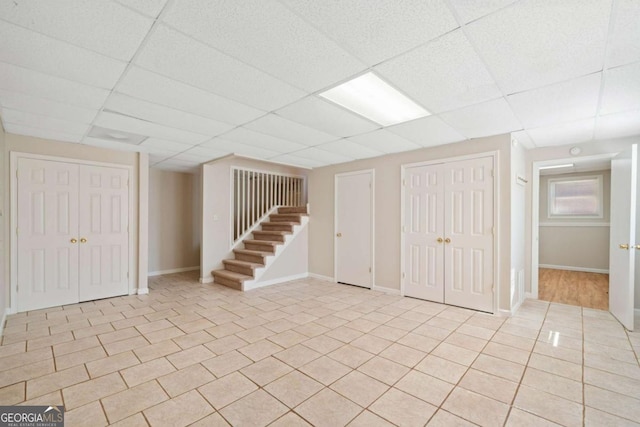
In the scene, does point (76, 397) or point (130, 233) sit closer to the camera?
point (76, 397)

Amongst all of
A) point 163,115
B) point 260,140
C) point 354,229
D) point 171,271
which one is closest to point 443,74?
point 260,140

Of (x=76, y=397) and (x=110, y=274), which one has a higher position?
(x=110, y=274)

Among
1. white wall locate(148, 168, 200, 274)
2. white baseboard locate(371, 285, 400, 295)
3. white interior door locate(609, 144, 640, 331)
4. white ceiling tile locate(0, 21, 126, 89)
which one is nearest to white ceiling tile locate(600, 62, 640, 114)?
white interior door locate(609, 144, 640, 331)

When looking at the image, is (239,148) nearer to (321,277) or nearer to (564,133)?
(321,277)

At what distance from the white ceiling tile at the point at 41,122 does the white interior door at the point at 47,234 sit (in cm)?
82

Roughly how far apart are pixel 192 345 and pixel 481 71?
11.6ft

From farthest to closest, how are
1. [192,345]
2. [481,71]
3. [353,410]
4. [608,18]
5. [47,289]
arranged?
[47,289]
[192,345]
[481,71]
[353,410]
[608,18]

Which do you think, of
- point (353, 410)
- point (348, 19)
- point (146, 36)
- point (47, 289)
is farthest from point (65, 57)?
point (47, 289)

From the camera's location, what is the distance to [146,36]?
5.48 ft

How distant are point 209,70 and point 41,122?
2644 millimetres

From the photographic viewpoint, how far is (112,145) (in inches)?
164

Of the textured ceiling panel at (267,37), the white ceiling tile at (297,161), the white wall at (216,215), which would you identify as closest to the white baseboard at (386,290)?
the white ceiling tile at (297,161)

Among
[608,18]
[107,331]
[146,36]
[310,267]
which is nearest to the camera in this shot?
[608,18]

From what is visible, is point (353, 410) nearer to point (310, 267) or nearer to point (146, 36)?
point (146, 36)
